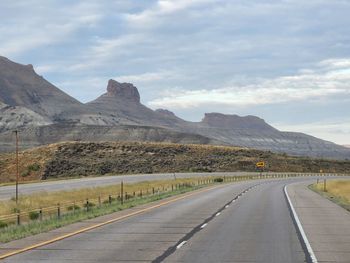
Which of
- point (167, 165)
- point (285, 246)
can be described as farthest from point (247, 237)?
point (167, 165)

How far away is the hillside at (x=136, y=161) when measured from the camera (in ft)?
322

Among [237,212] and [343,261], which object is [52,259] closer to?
[343,261]

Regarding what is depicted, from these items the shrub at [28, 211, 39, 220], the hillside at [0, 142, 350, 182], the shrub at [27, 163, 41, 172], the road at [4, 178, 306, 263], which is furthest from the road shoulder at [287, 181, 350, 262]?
the shrub at [27, 163, 41, 172]

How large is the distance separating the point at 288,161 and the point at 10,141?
83.7 m

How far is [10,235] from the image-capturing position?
17.6m

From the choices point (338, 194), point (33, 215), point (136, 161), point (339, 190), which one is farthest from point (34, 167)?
point (33, 215)

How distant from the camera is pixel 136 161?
113m

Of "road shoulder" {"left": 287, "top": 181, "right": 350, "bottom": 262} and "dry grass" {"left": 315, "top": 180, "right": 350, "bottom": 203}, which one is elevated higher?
"road shoulder" {"left": 287, "top": 181, "right": 350, "bottom": 262}

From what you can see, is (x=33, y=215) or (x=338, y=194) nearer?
(x=33, y=215)

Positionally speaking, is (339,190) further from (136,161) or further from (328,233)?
(136,161)

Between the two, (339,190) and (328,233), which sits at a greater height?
(328,233)

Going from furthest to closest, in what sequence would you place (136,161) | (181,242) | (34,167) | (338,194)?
(136,161)
(34,167)
(338,194)
(181,242)

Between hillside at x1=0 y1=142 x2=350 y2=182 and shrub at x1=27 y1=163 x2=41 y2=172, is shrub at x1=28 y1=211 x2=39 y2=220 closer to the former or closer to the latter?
hillside at x1=0 y1=142 x2=350 y2=182

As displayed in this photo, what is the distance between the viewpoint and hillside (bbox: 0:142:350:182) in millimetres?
98125
